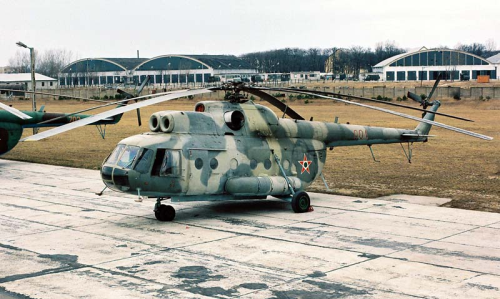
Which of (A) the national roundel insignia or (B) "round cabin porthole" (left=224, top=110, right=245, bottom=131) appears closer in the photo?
(B) "round cabin porthole" (left=224, top=110, right=245, bottom=131)

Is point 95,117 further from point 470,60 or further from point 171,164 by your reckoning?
point 470,60

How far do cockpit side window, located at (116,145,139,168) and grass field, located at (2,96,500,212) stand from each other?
8047 mm

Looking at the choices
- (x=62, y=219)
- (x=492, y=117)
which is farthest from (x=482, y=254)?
(x=492, y=117)

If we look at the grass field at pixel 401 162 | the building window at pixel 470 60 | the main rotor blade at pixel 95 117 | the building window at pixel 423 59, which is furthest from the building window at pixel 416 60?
the main rotor blade at pixel 95 117

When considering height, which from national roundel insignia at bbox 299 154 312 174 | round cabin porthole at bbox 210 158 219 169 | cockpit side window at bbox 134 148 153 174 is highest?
cockpit side window at bbox 134 148 153 174

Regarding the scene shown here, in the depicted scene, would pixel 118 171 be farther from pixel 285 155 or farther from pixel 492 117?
pixel 492 117

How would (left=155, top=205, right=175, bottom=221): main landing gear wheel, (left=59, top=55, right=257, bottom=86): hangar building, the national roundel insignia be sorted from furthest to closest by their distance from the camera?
(left=59, top=55, right=257, bottom=86): hangar building, the national roundel insignia, (left=155, top=205, right=175, bottom=221): main landing gear wheel

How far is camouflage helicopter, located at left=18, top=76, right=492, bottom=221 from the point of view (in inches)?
658

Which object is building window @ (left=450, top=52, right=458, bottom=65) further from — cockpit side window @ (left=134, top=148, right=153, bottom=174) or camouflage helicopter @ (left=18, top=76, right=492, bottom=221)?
cockpit side window @ (left=134, top=148, right=153, bottom=174)

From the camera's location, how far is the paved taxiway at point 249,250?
12000 millimetres

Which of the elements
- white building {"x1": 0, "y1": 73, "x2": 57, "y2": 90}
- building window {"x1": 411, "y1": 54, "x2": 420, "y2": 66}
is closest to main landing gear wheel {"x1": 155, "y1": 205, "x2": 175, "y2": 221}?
white building {"x1": 0, "y1": 73, "x2": 57, "y2": 90}

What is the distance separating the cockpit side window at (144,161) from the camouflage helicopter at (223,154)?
24 millimetres

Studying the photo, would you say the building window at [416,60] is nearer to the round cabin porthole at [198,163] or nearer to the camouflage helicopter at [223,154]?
the camouflage helicopter at [223,154]

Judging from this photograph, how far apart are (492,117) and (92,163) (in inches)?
1435
